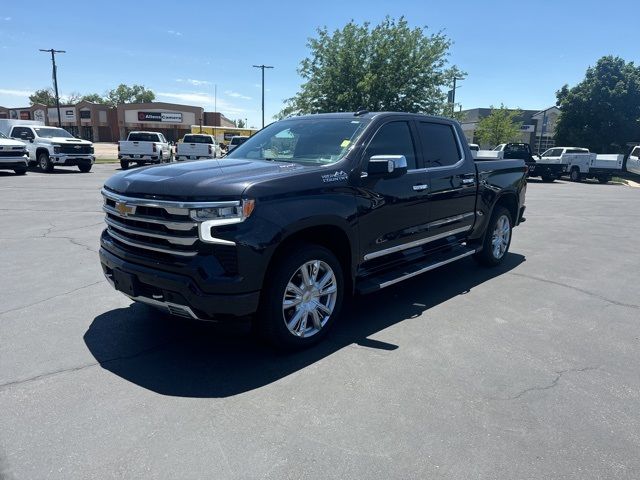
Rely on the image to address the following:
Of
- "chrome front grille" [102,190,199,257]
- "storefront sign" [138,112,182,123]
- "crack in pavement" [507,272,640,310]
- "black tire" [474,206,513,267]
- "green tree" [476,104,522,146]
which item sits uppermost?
"storefront sign" [138,112,182,123]

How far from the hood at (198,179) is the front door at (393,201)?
0.73 m

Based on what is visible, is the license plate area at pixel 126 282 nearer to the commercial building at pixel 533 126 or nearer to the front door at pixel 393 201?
the front door at pixel 393 201

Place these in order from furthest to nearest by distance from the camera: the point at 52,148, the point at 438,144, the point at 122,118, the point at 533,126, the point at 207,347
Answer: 1. the point at 122,118
2. the point at 533,126
3. the point at 52,148
4. the point at 438,144
5. the point at 207,347

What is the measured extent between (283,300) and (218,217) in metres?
0.84

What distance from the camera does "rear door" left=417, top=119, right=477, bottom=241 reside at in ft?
17.6

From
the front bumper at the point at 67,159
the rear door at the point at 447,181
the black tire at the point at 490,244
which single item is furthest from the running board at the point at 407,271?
the front bumper at the point at 67,159

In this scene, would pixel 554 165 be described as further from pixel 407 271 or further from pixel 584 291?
pixel 407 271

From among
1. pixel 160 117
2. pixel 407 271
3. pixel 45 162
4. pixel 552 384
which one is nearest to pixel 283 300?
pixel 407 271

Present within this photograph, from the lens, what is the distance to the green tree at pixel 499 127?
44.5 meters

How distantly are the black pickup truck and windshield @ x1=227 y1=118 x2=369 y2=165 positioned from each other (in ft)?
0.06

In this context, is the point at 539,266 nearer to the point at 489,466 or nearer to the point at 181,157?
the point at 489,466

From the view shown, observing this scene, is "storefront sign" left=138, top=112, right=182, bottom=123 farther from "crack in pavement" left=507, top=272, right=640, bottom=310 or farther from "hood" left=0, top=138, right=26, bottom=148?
"crack in pavement" left=507, top=272, right=640, bottom=310

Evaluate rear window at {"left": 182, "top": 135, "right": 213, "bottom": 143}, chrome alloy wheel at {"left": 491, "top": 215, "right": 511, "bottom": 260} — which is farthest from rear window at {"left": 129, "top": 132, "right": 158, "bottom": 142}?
chrome alloy wheel at {"left": 491, "top": 215, "right": 511, "bottom": 260}

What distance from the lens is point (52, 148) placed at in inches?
857
